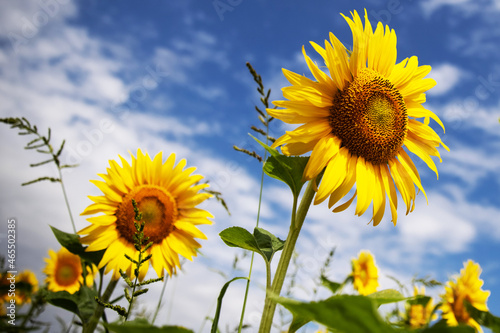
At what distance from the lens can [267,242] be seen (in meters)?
1.70

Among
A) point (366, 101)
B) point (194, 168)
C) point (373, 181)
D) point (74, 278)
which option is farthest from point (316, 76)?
point (74, 278)

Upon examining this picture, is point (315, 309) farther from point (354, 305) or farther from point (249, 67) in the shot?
point (249, 67)

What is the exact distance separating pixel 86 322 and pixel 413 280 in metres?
2.34

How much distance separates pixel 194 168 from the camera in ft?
9.63

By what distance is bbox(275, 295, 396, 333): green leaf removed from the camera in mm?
707

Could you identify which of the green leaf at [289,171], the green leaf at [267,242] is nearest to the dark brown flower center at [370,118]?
the green leaf at [289,171]

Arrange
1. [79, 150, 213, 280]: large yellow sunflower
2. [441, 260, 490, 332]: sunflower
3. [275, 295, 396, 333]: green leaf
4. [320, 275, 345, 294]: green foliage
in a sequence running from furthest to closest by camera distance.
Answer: [441, 260, 490, 332]: sunflower → [320, 275, 345, 294]: green foliage → [79, 150, 213, 280]: large yellow sunflower → [275, 295, 396, 333]: green leaf

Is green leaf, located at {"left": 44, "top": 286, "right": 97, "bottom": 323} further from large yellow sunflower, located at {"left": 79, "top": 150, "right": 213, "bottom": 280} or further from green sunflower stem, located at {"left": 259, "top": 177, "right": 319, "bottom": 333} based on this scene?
green sunflower stem, located at {"left": 259, "top": 177, "right": 319, "bottom": 333}

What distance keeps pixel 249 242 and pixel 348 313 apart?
0.91 m

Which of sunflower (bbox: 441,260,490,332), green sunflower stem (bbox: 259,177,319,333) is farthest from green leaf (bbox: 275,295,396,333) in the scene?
sunflower (bbox: 441,260,490,332)

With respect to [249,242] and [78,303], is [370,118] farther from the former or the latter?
[78,303]

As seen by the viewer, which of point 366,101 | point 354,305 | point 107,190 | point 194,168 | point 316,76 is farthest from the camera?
point 194,168

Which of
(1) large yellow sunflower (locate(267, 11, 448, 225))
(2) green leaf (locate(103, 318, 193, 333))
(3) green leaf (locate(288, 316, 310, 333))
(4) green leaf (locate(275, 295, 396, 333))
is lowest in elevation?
(2) green leaf (locate(103, 318, 193, 333))

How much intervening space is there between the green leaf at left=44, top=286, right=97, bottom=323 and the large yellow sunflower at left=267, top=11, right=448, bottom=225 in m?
1.44
